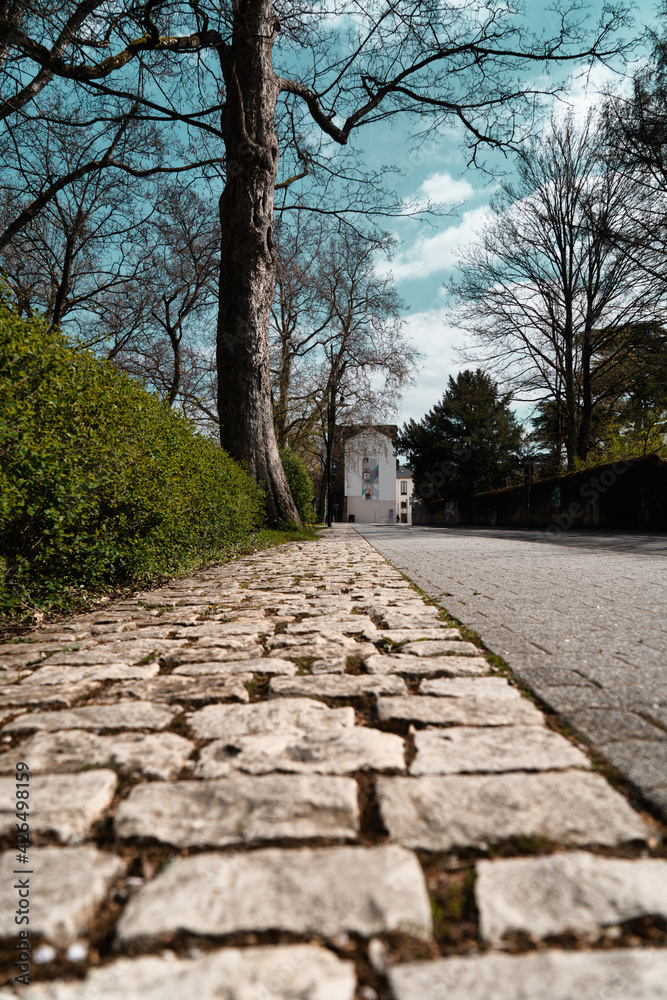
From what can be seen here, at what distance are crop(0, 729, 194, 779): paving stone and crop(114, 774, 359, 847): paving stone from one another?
0.13 meters

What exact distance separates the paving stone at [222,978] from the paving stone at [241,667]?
166cm

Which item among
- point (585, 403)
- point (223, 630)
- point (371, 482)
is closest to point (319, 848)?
point (223, 630)

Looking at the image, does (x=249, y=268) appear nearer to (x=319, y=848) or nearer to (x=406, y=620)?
(x=406, y=620)

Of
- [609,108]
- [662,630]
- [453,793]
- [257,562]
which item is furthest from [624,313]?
[453,793]

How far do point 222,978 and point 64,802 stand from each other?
0.75 metres

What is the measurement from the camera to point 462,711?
2.10 meters

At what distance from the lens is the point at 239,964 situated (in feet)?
3.14

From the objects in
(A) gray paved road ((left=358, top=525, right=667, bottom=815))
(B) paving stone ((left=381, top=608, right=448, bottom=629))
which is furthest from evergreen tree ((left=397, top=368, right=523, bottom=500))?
(B) paving stone ((left=381, top=608, right=448, bottom=629))

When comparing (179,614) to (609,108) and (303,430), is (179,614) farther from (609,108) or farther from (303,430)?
(303,430)

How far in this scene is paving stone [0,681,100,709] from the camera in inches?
88.9

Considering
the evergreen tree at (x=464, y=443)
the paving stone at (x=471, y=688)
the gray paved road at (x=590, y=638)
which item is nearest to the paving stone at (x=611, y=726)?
the gray paved road at (x=590, y=638)

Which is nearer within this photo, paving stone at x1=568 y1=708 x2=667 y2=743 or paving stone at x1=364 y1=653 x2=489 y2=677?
paving stone at x1=568 y1=708 x2=667 y2=743

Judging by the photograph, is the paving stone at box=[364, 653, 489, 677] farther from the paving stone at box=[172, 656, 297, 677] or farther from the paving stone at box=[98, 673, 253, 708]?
the paving stone at box=[98, 673, 253, 708]

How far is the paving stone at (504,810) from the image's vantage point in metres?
1.30
